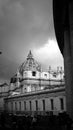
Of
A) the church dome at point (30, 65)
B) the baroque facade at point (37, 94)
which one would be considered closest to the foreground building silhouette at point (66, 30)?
the baroque facade at point (37, 94)

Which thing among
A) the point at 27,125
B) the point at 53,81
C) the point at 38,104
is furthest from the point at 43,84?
the point at 27,125

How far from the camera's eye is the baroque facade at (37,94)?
44.0m

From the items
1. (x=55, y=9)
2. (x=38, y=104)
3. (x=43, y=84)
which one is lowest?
(x=38, y=104)

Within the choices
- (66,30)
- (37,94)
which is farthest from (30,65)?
(66,30)

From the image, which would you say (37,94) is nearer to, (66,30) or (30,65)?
(30,65)

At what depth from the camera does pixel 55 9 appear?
61.4 ft

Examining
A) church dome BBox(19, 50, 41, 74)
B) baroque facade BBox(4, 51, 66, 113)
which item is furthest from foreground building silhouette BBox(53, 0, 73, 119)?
church dome BBox(19, 50, 41, 74)

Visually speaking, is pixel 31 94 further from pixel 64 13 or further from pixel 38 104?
pixel 64 13

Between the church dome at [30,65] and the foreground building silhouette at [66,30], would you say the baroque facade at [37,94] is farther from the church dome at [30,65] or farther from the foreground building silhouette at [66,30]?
the foreground building silhouette at [66,30]

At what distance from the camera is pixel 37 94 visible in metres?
50.8

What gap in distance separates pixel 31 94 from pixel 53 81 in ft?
77.7

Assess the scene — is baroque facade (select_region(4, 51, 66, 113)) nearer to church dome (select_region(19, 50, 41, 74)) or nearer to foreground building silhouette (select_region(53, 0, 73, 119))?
church dome (select_region(19, 50, 41, 74))

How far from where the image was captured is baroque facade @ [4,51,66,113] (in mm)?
43953

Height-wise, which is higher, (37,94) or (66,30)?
(66,30)
